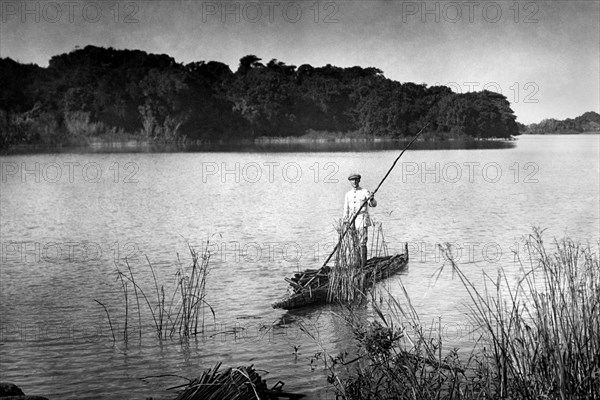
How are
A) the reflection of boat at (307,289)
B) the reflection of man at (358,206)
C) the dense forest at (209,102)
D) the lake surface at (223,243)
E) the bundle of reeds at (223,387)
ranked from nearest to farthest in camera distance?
the bundle of reeds at (223,387) → the lake surface at (223,243) → the reflection of boat at (307,289) → the reflection of man at (358,206) → the dense forest at (209,102)

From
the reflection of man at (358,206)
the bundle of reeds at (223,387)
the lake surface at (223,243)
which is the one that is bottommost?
the lake surface at (223,243)

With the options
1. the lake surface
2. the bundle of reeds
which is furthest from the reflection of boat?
the bundle of reeds

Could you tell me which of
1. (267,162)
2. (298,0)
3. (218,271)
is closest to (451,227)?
(218,271)

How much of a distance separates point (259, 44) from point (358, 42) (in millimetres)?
12159

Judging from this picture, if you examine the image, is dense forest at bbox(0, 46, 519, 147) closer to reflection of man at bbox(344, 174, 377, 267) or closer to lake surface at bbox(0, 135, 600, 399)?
lake surface at bbox(0, 135, 600, 399)

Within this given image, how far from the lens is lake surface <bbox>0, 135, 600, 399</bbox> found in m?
10.4

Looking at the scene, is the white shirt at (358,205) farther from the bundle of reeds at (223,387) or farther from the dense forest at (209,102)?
the dense forest at (209,102)

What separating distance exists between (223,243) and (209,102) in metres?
62.3

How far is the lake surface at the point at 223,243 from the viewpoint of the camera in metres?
10.4

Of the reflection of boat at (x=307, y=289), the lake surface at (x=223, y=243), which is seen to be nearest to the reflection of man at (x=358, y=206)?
the reflection of boat at (x=307, y=289)

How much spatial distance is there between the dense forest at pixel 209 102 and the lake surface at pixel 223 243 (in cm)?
1699

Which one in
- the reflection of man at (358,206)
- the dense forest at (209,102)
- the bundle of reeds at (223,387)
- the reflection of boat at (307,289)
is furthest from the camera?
the dense forest at (209,102)

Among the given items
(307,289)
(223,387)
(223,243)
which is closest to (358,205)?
(307,289)

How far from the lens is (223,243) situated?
2286 cm
